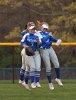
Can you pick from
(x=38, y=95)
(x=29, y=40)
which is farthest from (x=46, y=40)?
(x=38, y=95)

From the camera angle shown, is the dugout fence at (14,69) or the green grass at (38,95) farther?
the dugout fence at (14,69)

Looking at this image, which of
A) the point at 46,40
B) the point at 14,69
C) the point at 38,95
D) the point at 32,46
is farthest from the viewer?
the point at 14,69

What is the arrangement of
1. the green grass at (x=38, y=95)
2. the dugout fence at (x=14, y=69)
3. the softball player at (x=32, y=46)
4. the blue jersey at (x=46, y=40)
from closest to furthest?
1. the green grass at (x=38, y=95)
2. the softball player at (x=32, y=46)
3. the blue jersey at (x=46, y=40)
4. the dugout fence at (x=14, y=69)

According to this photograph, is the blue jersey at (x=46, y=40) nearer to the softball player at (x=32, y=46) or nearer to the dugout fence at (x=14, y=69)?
the softball player at (x=32, y=46)

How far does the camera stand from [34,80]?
1614 centimetres

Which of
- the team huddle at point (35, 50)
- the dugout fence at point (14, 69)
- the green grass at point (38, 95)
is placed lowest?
the dugout fence at point (14, 69)

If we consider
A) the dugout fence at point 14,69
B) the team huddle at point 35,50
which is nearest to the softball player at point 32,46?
the team huddle at point 35,50

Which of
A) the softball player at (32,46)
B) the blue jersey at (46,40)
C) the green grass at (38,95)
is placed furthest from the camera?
the blue jersey at (46,40)

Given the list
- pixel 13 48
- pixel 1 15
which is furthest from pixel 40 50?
pixel 1 15

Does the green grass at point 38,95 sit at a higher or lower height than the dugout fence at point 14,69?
higher

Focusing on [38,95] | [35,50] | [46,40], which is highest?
[46,40]

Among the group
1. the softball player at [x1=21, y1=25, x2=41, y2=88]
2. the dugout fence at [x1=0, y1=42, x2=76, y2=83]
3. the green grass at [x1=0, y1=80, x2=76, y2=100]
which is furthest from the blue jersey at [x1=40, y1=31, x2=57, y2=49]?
the dugout fence at [x1=0, y1=42, x2=76, y2=83]

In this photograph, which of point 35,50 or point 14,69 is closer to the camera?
point 35,50

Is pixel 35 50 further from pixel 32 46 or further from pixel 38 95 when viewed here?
pixel 38 95
